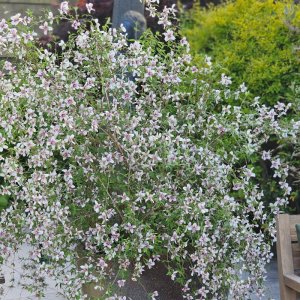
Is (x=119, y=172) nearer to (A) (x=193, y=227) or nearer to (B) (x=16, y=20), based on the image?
(A) (x=193, y=227)

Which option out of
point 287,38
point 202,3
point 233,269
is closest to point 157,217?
point 233,269

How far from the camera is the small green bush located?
5785 millimetres

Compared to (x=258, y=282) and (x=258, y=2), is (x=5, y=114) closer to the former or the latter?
(x=258, y=282)

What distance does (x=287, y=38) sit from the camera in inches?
231

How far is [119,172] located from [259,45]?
10.1ft

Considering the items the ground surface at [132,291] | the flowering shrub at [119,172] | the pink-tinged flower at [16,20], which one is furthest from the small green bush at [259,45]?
the pink-tinged flower at [16,20]

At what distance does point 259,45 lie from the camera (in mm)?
5980

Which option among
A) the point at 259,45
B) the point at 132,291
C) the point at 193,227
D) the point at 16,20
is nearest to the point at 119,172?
the point at 193,227

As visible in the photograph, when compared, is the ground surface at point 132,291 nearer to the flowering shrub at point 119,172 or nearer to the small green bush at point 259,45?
the flowering shrub at point 119,172

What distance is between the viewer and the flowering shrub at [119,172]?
3.13m

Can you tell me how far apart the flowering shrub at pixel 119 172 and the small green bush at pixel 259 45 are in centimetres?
228

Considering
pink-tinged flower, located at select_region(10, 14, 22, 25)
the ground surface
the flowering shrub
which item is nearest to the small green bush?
the ground surface

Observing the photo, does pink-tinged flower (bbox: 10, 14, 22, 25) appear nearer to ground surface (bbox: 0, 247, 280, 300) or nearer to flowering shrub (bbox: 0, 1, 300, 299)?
flowering shrub (bbox: 0, 1, 300, 299)

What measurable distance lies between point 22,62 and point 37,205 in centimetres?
69
